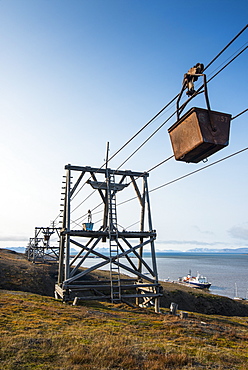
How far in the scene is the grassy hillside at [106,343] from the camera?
5414mm

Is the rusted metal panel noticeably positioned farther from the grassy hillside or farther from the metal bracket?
Result: the grassy hillside

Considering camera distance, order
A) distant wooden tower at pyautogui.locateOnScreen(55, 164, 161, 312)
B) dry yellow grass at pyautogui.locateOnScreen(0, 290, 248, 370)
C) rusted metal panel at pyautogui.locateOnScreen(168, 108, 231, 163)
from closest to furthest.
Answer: rusted metal panel at pyautogui.locateOnScreen(168, 108, 231, 163)
dry yellow grass at pyautogui.locateOnScreen(0, 290, 248, 370)
distant wooden tower at pyautogui.locateOnScreen(55, 164, 161, 312)

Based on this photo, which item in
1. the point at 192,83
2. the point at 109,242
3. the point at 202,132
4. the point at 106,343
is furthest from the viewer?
the point at 109,242

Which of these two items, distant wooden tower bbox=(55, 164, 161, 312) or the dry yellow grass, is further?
distant wooden tower bbox=(55, 164, 161, 312)

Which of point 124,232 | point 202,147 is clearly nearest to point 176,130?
point 202,147

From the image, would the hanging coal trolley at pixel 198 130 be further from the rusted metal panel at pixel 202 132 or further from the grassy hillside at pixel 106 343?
the grassy hillside at pixel 106 343

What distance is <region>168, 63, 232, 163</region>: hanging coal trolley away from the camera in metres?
5.17

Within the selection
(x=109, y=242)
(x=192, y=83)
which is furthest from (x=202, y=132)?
(x=109, y=242)

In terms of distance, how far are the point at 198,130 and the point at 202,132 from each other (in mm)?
91

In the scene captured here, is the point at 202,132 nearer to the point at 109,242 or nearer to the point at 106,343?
the point at 106,343

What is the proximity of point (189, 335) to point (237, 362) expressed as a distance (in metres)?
2.77

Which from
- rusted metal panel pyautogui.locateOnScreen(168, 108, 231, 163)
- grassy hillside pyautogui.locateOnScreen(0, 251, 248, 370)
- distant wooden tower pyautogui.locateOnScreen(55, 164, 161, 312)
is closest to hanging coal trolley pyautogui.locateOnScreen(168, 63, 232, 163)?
rusted metal panel pyautogui.locateOnScreen(168, 108, 231, 163)

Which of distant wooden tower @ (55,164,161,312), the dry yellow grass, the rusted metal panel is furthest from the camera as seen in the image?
distant wooden tower @ (55,164,161,312)

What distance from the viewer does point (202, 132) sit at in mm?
5129
